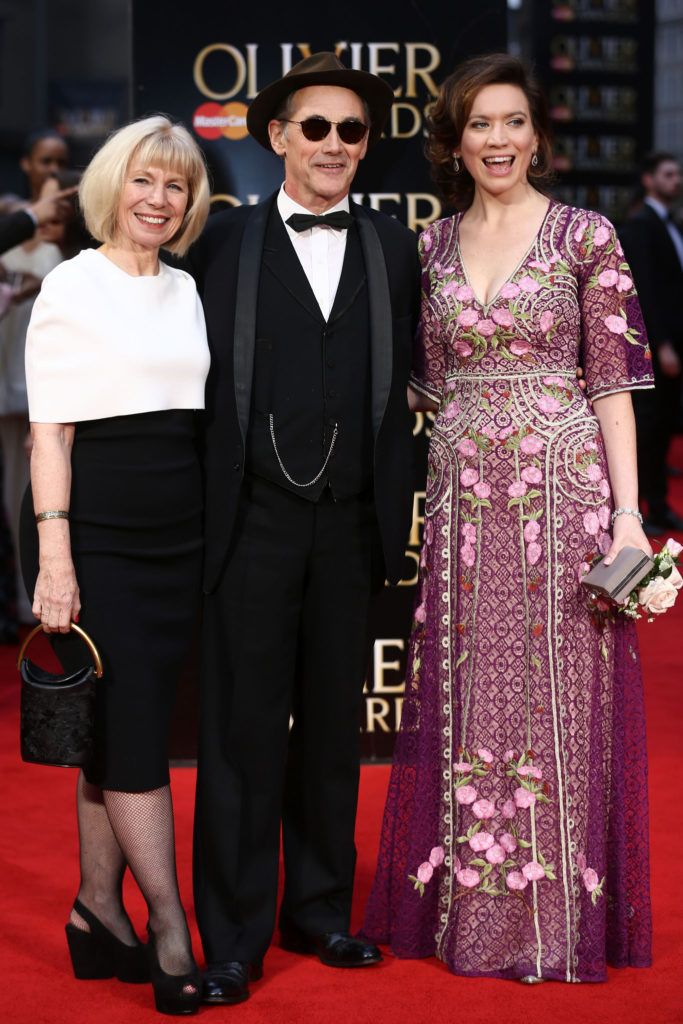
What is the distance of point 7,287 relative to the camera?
267 inches

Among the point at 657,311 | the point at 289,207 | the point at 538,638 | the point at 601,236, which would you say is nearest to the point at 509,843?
the point at 538,638

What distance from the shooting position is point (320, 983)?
3.28 meters

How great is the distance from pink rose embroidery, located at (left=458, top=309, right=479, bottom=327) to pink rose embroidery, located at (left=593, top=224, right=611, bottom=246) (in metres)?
0.31

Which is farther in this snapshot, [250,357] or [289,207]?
[289,207]

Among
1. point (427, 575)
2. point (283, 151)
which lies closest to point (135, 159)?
point (283, 151)

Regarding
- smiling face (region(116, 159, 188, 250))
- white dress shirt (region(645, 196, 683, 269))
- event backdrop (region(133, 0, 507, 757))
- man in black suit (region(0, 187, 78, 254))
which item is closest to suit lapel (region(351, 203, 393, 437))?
smiling face (region(116, 159, 188, 250))

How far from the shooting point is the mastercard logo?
4.68 meters

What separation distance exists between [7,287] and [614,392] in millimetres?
4142

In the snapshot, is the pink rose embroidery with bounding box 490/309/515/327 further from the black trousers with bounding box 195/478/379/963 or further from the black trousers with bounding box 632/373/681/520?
the black trousers with bounding box 632/373/681/520

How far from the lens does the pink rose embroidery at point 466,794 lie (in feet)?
10.9

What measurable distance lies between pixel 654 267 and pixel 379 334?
6.31 metres

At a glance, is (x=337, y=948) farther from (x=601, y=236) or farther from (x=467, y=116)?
(x=467, y=116)

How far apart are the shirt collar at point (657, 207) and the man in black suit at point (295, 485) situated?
6.35 meters

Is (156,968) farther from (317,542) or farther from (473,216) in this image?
(473,216)
